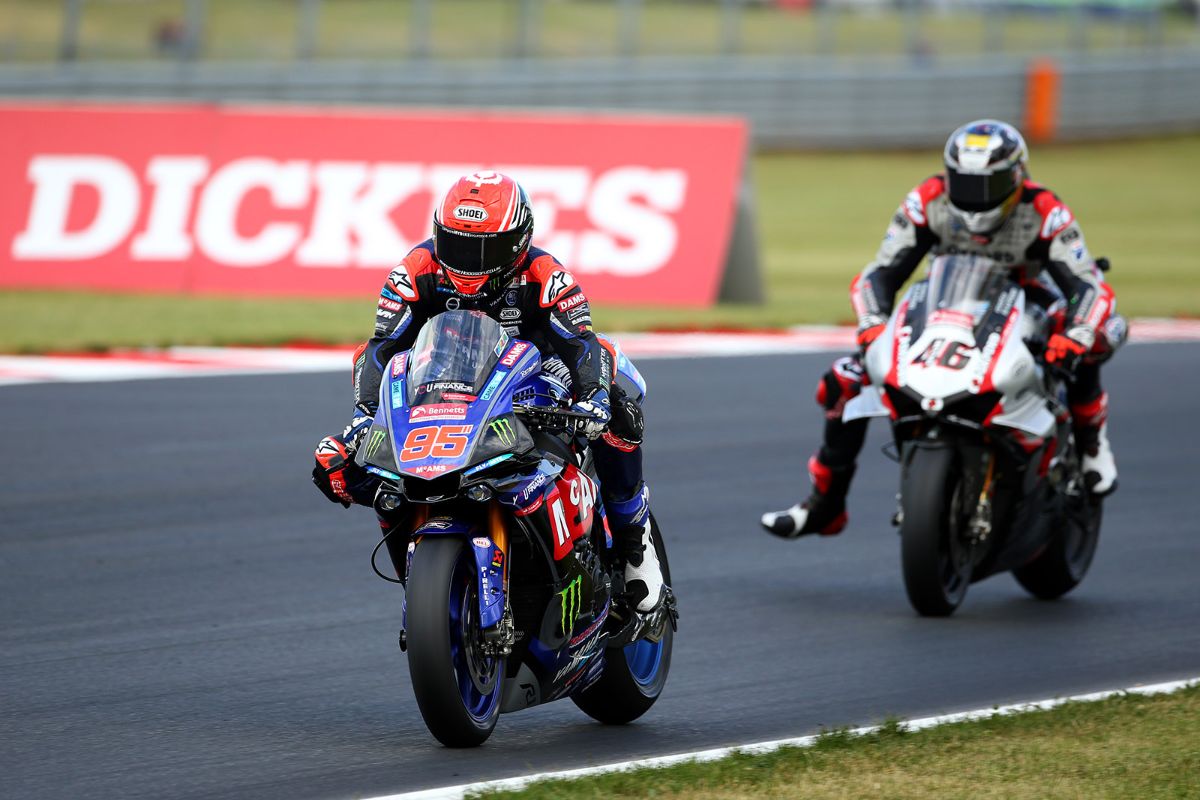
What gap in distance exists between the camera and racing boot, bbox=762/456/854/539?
28.7ft

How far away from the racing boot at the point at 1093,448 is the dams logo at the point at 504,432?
13.4ft

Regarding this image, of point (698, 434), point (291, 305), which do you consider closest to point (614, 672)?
point (698, 434)

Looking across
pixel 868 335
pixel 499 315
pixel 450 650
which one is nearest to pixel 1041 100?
pixel 868 335

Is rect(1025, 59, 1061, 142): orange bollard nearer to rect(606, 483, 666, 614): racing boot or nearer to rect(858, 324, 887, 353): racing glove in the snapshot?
rect(858, 324, 887, 353): racing glove

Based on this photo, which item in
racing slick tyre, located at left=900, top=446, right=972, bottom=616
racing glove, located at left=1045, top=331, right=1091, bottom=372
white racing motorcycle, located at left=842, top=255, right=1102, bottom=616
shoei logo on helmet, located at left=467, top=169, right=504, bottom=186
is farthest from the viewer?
racing glove, located at left=1045, top=331, right=1091, bottom=372

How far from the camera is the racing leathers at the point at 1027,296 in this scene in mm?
8328

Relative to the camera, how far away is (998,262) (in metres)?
8.45

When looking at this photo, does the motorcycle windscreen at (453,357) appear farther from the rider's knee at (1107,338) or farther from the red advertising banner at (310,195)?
the red advertising banner at (310,195)

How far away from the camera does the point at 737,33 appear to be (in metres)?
34.3

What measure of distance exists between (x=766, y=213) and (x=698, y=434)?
18.5m

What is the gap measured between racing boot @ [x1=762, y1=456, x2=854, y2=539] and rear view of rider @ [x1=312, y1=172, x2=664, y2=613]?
2786mm

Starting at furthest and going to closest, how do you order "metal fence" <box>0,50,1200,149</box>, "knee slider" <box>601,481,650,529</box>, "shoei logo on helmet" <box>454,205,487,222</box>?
"metal fence" <box>0,50,1200,149</box> → "knee slider" <box>601,481,650,529</box> → "shoei logo on helmet" <box>454,205,487,222</box>

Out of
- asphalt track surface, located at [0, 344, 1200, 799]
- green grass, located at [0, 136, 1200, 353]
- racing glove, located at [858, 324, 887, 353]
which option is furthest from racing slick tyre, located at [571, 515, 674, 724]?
green grass, located at [0, 136, 1200, 353]

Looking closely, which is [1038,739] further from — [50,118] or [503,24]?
[503,24]
